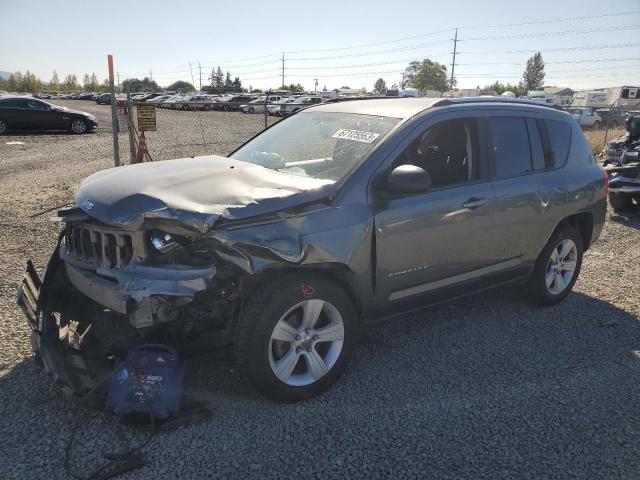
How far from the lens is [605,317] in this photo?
4.68 meters

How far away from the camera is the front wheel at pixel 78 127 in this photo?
2068cm

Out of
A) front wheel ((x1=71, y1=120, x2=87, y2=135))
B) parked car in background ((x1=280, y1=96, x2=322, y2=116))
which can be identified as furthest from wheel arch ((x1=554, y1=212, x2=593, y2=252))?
front wheel ((x1=71, y1=120, x2=87, y2=135))

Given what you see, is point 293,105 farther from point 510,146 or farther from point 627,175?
point 510,146

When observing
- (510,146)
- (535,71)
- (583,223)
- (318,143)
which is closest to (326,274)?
(318,143)

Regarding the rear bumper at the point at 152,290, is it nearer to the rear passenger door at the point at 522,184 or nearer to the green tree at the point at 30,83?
the rear passenger door at the point at 522,184

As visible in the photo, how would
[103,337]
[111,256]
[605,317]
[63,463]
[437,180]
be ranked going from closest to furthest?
[63,463], [111,256], [103,337], [437,180], [605,317]

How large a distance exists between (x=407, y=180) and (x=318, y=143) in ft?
3.29

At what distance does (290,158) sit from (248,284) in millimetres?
1373

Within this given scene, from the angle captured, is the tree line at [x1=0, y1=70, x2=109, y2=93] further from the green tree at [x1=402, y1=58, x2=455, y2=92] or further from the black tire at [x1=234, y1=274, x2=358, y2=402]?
the black tire at [x1=234, y1=274, x2=358, y2=402]

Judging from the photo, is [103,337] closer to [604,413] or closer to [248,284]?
[248,284]

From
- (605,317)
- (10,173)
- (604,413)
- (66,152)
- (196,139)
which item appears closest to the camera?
(604,413)

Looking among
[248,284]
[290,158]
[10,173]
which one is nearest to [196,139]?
[10,173]

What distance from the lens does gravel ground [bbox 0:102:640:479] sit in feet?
8.71

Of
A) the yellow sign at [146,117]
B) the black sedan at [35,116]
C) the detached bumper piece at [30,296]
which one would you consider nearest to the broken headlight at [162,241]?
the detached bumper piece at [30,296]
